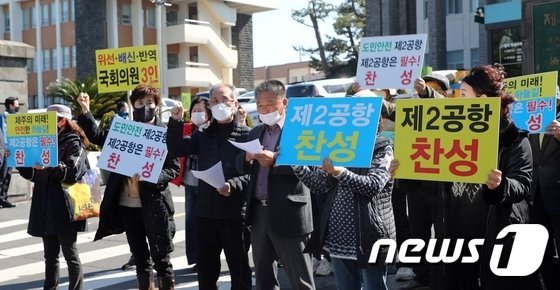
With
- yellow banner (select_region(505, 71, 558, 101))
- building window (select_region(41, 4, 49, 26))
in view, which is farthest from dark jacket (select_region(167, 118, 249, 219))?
building window (select_region(41, 4, 49, 26))

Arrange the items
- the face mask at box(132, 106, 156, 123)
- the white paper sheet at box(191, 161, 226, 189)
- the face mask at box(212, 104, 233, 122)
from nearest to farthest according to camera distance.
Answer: the white paper sheet at box(191, 161, 226, 189)
the face mask at box(212, 104, 233, 122)
the face mask at box(132, 106, 156, 123)

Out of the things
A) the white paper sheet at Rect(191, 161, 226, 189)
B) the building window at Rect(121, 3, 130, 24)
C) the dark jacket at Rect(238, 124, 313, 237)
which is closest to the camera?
the dark jacket at Rect(238, 124, 313, 237)

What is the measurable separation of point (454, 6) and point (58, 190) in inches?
1527

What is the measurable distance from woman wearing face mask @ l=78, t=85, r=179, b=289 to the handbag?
300mm

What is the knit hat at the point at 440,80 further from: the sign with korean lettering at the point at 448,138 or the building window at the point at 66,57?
the building window at the point at 66,57

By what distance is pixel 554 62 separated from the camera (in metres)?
11.1

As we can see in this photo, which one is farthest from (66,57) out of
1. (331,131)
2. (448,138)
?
(448,138)

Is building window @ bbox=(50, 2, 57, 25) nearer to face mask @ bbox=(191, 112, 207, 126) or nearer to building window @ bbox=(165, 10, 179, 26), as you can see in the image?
building window @ bbox=(165, 10, 179, 26)

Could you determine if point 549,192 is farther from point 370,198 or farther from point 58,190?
point 58,190

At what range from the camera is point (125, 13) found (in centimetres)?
4734

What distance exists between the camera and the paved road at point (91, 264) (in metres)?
7.81

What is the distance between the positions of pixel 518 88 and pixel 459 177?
317 centimetres

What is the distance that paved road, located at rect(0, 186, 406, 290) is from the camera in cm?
781

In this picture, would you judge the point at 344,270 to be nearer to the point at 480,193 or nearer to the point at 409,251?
the point at 409,251
